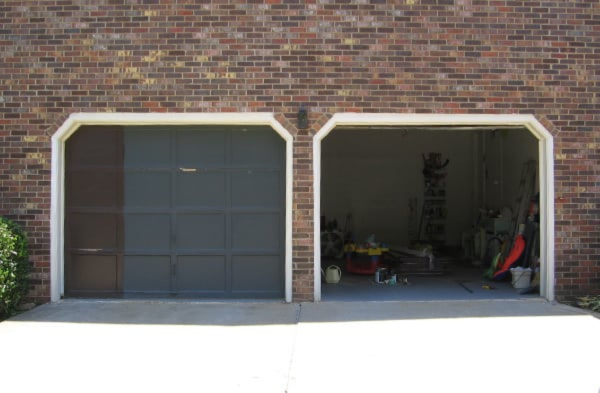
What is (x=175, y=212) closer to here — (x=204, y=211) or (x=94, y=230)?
(x=204, y=211)

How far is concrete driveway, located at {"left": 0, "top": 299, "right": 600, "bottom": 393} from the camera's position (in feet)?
15.9

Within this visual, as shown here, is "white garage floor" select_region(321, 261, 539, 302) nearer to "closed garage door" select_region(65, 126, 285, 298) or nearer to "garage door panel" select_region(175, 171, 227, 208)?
"closed garage door" select_region(65, 126, 285, 298)

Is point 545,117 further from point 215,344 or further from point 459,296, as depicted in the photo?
point 215,344

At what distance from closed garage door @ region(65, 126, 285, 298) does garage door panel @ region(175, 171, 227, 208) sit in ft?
0.05

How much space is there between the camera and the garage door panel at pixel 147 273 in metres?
8.09

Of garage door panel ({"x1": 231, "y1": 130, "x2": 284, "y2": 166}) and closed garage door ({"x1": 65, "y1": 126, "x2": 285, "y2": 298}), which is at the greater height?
garage door panel ({"x1": 231, "y1": 130, "x2": 284, "y2": 166})

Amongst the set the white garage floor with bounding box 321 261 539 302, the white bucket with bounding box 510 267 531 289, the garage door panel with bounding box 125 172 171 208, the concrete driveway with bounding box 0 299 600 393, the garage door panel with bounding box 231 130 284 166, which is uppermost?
the garage door panel with bounding box 231 130 284 166

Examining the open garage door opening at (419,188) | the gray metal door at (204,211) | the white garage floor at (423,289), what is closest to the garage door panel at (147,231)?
the gray metal door at (204,211)

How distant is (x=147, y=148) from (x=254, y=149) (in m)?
1.50


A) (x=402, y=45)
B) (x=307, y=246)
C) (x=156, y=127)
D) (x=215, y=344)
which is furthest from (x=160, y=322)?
(x=402, y=45)

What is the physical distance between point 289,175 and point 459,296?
9.97 ft

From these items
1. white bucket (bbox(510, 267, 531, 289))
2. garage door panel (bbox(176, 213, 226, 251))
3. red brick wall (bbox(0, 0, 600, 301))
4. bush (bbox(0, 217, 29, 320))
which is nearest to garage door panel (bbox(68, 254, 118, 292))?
red brick wall (bbox(0, 0, 600, 301))

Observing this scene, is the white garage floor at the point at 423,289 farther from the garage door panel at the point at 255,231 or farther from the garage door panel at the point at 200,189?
the garage door panel at the point at 200,189

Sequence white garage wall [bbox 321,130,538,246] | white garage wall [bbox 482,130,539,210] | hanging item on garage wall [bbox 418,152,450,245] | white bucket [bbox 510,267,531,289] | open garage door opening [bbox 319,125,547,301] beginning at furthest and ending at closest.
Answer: white garage wall [bbox 321,130,538,246], hanging item on garage wall [bbox 418,152,450,245], open garage door opening [bbox 319,125,547,301], white garage wall [bbox 482,130,539,210], white bucket [bbox 510,267,531,289]
